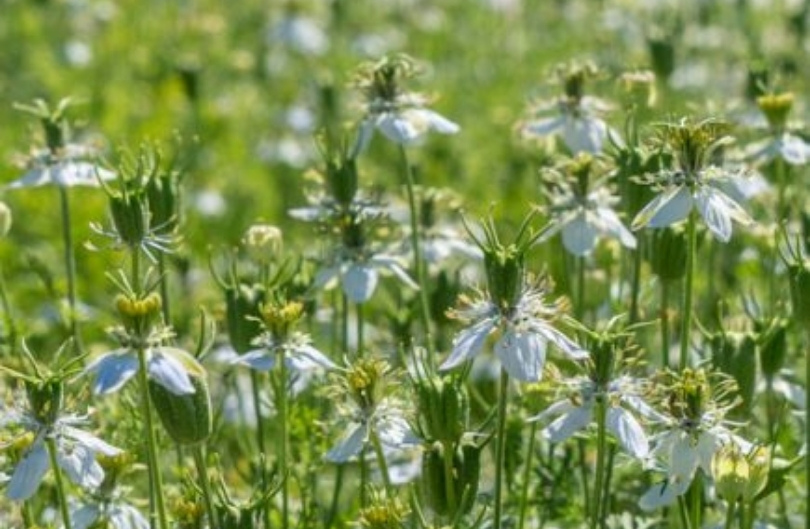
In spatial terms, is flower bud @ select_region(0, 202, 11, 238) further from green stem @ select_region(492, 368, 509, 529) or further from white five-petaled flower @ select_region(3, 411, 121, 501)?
green stem @ select_region(492, 368, 509, 529)

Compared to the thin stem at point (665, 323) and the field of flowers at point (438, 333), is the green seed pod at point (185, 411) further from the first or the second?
the thin stem at point (665, 323)

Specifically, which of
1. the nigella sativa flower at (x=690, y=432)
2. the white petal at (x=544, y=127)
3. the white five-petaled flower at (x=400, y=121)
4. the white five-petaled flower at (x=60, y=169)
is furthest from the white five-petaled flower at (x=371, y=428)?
the white petal at (x=544, y=127)

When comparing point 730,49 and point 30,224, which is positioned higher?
point 730,49

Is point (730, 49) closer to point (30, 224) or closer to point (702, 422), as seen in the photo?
point (30, 224)

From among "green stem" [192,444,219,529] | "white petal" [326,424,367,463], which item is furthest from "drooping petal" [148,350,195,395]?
"white petal" [326,424,367,463]

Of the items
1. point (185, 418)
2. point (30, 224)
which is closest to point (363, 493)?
point (185, 418)

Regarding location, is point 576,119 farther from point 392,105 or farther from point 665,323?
point 665,323
